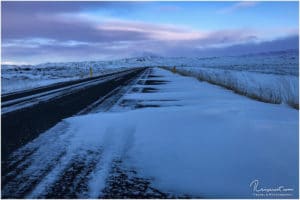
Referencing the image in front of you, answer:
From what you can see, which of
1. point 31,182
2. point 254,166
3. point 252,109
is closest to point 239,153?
point 254,166

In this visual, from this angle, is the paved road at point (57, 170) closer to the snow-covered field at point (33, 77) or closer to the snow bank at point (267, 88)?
the snow bank at point (267, 88)

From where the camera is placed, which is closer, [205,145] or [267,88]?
[205,145]

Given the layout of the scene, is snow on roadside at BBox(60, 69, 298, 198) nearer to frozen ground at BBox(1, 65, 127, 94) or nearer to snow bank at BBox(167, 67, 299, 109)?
snow bank at BBox(167, 67, 299, 109)

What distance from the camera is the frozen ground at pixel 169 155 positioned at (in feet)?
13.4

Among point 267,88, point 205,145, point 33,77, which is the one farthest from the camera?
point 33,77

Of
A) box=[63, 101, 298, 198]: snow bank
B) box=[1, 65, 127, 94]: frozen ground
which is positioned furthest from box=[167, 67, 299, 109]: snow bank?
box=[1, 65, 127, 94]: frozen ground

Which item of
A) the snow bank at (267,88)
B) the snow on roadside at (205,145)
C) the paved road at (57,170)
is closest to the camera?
the paved road at (57,170)

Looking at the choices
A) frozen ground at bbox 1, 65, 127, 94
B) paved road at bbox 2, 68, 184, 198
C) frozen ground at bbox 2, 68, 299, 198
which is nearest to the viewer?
paved road at bbox 2, 68, 184, 198

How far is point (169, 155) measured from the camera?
17.6ft

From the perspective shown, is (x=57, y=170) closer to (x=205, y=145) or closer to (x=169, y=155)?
(x=169, y=155)

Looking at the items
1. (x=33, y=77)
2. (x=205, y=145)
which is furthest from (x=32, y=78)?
(x=205, y=145)

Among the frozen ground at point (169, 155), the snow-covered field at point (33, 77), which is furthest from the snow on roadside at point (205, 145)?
the snow-covered field at point (33, 77)

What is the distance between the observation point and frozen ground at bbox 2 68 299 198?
4090 mm

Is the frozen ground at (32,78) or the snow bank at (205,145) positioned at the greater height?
the frozen ground at (32,78)
